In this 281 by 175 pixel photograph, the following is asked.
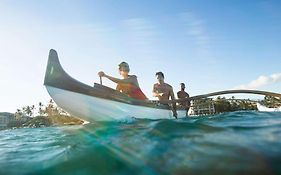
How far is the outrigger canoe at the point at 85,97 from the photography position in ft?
26.4

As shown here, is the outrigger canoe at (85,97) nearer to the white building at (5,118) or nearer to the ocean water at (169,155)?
the ocean water at (169,155)

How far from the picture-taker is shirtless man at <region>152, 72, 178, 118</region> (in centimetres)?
1100

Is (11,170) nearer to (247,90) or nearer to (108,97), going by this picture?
(108,97)

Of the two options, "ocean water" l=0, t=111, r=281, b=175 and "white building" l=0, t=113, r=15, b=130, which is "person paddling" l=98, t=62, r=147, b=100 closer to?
"ocean water" l=0, t=111, r=281, b=175

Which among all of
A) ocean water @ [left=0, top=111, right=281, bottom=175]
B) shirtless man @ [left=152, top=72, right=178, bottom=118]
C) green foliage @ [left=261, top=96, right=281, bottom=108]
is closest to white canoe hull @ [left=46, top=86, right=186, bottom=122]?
shirtless man @ [left=152, top=72, right=178, bottom=118]

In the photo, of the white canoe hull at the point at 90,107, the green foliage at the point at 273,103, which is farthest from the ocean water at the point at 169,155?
the green foliage at the point at 273,103

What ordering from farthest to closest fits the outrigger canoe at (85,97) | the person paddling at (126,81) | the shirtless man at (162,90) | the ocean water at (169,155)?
the shirtless man at (162,90) < the person paddling at (126,81) < the outrigger canoe at (85,97) < the ocean water at (169,155)

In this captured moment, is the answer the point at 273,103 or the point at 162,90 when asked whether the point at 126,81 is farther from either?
the point at 273,103

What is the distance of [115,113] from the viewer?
847 centimetres

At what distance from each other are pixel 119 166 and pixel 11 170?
Answer: 1.51m

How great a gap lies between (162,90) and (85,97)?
3793 mm

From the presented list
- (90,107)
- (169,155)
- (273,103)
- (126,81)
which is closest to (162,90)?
(126,81)

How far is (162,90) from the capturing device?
36.3 ft

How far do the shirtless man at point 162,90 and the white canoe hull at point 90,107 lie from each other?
8.12 ft
